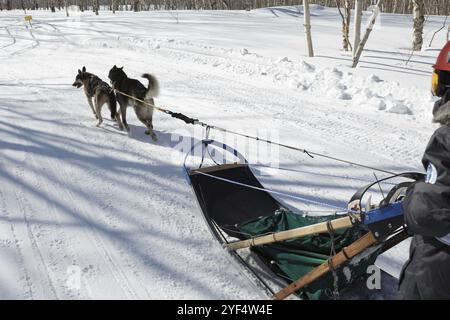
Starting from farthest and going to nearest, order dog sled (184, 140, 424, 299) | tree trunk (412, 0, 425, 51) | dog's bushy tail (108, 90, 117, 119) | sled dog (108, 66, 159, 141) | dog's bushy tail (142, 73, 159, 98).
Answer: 1. tree trunk (412, 0, 425, 51)
2. dog's bushy tail (108, 90, 117, 119)
3. sled dog (108, 66, 159, 141)
4. dog's bushy tail (142, 73, 159, 98)
5. dog sled (184, 140, 424, 299)

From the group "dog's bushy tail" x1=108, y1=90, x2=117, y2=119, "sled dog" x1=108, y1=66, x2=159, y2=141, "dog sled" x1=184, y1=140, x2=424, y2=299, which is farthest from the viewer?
"dog's bushy tail" x1=108, y1=90, x2=117, y2=119

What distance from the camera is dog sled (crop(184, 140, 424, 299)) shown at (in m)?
2.04

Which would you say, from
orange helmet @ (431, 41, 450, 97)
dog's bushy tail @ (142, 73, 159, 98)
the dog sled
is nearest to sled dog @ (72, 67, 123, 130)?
dog's bushy tail @ (142, 73, 159, 98)

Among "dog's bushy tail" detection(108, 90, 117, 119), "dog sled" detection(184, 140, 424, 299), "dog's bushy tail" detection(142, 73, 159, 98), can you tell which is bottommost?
"dog sled" detection(184, 140, 424, 299)

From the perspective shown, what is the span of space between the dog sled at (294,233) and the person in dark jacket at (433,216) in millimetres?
188

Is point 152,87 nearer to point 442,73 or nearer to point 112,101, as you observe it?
point 112,101

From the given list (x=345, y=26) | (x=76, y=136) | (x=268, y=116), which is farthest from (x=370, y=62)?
(x=76, y=136)

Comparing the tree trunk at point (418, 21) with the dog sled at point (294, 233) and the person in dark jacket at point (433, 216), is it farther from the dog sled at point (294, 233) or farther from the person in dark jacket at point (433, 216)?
the person in dark jacket at point (433, 216)

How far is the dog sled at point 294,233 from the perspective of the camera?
6.69 feet

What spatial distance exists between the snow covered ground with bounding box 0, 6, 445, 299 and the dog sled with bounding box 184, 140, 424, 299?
21 centimetres

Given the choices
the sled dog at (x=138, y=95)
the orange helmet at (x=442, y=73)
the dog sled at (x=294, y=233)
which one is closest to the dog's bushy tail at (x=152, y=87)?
the sled dog at (x=138, y=95)

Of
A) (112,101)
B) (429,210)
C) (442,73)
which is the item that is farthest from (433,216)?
(112,101)

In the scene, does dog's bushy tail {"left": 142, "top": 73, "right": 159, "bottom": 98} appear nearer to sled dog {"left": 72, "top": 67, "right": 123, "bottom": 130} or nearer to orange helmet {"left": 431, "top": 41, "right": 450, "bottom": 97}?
sled dog {"left": 72, "top": 67, "right": 123, "bottom": 130}
